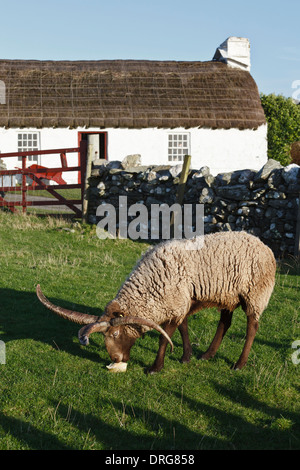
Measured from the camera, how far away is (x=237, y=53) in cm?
2684

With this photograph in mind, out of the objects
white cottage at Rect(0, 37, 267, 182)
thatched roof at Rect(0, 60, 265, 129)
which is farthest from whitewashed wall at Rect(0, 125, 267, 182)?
thatched roof at Rect(0, 60, 265, 129)

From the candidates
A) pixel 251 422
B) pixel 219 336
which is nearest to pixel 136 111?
pixel 219 336

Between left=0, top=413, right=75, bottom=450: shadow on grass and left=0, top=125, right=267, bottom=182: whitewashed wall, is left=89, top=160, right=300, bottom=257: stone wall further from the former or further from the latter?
left=0, top=125, right=267, bottom=182: whitewashed wall

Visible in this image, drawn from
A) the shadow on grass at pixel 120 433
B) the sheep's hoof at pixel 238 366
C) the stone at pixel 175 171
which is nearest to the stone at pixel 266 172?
the stone at pixel 175 171

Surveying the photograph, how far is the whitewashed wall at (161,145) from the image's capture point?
2253 cm

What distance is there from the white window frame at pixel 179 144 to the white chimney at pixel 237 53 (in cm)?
579

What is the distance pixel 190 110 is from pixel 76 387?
65.9ft

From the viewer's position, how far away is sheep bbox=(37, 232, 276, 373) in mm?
5316

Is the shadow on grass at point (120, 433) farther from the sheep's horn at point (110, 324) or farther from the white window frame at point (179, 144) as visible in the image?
the white window frame at point (179, 144)

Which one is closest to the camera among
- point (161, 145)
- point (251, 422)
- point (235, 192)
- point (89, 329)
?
point (251, 422)

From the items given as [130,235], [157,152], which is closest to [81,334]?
[130,235]

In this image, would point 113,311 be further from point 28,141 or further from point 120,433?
point 28,141

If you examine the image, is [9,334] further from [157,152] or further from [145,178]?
[157,152]

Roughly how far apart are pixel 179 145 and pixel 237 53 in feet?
22.9
